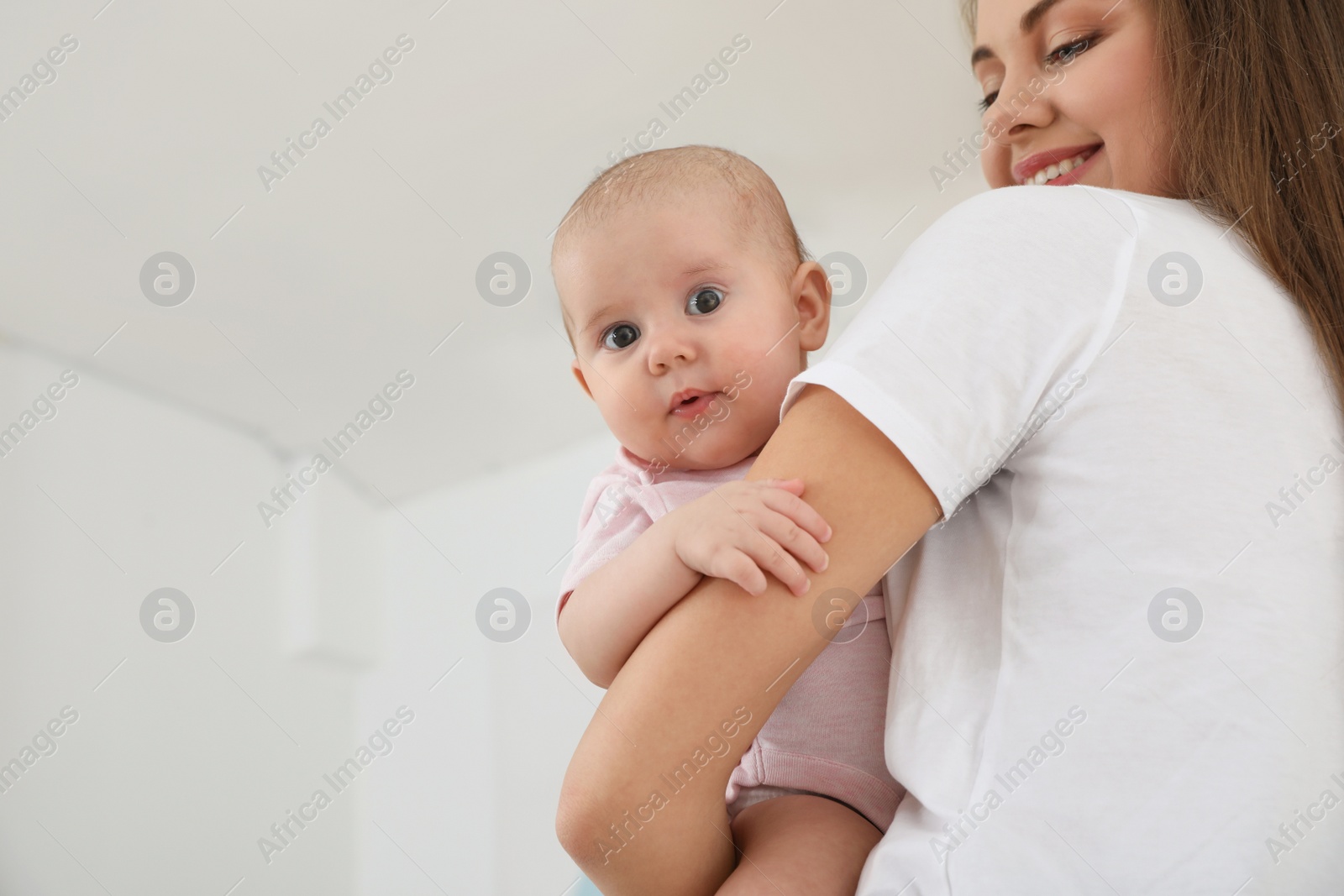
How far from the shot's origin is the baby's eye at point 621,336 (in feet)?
3.52

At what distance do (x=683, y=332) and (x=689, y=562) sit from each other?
38cm

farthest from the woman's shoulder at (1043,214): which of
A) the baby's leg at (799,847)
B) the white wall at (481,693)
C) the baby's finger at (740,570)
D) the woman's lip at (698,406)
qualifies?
the white wall at (481,693)

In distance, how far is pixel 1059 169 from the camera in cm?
103

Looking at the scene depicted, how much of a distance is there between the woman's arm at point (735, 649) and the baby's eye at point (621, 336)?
0.42 m

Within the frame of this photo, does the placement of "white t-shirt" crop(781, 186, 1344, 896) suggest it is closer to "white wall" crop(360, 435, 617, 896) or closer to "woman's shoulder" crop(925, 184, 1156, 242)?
"woman's shoulder" crop(925, 184, 1156, 242)

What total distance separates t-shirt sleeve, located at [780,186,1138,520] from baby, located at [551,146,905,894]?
0.13 metres

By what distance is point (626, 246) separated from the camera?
1.05m

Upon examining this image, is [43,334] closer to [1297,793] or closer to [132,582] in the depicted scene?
[132,582]

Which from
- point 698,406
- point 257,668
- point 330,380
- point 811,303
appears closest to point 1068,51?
point 811,303

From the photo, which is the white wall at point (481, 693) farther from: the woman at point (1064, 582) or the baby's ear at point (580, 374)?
the woman at point (1064, 582)

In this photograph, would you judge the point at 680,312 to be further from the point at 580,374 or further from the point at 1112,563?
the point at 1112,563

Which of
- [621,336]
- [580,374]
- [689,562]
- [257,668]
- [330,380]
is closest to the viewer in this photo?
[689,562]

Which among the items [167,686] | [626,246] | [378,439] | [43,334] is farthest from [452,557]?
[626,246]

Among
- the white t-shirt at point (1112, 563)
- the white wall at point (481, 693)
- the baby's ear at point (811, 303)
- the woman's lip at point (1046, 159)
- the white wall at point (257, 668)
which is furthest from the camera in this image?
the white wall at point (481, 693)
